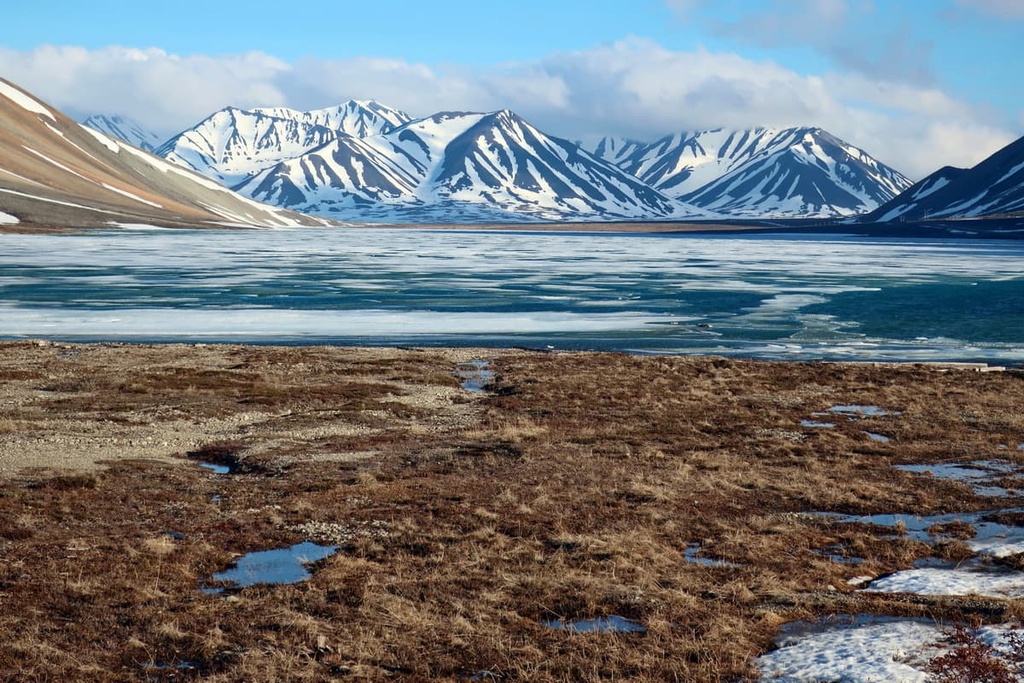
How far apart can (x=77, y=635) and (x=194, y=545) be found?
14.5 ft

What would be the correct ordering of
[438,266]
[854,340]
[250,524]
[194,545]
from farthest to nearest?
[438,266], [854,340], [250,524], [194,545]

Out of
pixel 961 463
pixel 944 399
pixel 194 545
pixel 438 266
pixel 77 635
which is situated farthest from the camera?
pixel 438 266

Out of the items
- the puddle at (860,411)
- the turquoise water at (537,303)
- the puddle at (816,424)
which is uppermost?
the turquoise water at (537,303)

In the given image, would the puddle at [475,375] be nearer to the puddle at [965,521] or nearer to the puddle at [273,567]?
the puddle at [965,521]

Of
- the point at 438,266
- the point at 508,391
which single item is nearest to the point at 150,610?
the point at 508,391

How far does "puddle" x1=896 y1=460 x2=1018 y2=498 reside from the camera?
25.4m

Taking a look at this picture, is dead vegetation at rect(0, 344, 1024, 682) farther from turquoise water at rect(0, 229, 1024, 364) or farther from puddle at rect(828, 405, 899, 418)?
turquoise water at rect(0, 229, 1024, 364)

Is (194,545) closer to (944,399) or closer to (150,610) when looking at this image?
(150,610)

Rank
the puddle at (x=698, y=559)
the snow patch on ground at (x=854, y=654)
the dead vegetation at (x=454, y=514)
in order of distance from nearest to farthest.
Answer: the snow patch on ground at (x=854, y=654), the dead vegetation at (x=454, y=514), the puddle at (x=698, y=559)

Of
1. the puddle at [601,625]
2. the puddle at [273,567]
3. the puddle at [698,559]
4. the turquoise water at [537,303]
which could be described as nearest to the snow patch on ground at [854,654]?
the puddle at [601,625]

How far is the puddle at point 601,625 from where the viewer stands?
610 inches

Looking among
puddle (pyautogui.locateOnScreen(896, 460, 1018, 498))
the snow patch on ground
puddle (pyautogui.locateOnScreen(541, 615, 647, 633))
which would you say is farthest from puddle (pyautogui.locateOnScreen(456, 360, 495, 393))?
the snow patch on ground

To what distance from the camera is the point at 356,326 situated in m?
60.8

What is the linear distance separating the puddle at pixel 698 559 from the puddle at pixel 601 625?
339cm
